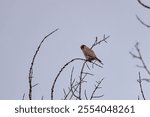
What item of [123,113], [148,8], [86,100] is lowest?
[123,113]

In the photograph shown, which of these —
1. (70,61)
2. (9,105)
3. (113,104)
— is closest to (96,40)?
(70,61)

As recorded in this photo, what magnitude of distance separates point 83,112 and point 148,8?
4.50 feet

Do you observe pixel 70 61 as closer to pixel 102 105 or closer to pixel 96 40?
pixel 96 40

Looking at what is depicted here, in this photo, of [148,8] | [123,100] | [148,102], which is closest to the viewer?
[148,8]

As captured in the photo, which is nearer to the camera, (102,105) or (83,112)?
(83,112)

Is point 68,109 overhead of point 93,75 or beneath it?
beneath

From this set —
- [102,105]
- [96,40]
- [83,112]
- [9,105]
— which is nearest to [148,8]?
[96,40]

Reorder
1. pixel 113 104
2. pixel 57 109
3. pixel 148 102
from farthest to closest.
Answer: pixel 113 104, pixel 148 102, pixel 57 109

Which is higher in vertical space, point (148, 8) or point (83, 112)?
point (148, 8)

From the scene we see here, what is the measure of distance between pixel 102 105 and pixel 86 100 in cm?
26

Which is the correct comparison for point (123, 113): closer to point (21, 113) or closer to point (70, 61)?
point (70, 61)

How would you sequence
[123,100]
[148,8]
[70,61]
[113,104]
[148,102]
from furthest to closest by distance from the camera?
1. [123,100]
2. [113,104]
3. [148,102]
4. [70,61]
5. [148,8]

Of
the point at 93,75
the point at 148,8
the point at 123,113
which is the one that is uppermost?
the point at 148,8

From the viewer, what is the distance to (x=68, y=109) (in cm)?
294
